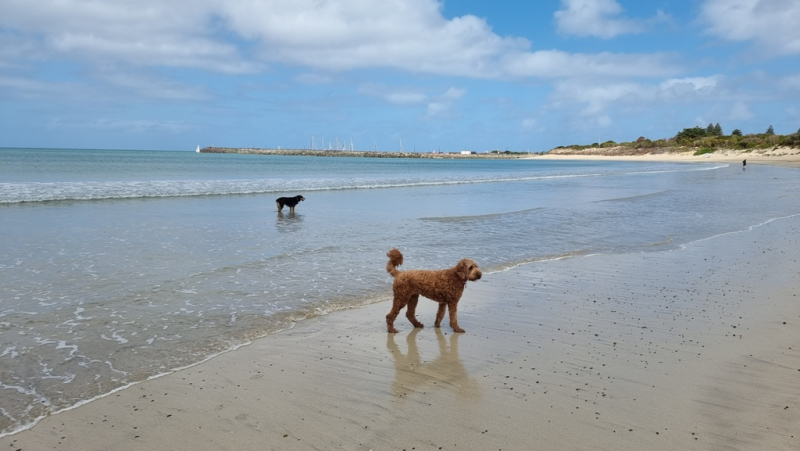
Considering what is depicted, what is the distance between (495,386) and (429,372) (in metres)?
0.73

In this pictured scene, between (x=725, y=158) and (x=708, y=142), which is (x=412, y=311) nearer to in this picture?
(x=725, y=158)

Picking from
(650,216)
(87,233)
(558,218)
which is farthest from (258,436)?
(650,216)

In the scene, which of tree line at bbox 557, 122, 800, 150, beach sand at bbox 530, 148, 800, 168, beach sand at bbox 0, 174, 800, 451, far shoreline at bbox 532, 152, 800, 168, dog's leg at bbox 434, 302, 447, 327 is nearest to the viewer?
beach sand at bbox 0, 174, 800, 451

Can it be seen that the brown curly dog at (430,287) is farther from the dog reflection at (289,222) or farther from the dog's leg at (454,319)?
the dog reflection at (289,222)

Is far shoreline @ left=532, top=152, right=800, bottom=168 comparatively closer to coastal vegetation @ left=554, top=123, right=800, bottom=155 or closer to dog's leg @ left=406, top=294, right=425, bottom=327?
coastal vegetation @ left=554, top=123, right=800, bottom=155

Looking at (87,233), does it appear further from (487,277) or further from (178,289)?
(487,277)

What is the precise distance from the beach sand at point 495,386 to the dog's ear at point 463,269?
0.77 meters

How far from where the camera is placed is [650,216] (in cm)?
2003

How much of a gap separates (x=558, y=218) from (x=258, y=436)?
55.7ft

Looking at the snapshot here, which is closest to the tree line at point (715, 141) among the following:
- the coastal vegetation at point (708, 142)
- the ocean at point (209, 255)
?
the coastal vegetation at point (708, 142)

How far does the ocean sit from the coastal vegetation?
78.4 metres

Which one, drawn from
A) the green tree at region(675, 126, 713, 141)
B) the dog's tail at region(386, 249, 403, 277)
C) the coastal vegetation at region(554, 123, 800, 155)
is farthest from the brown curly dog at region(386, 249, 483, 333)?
the green tree at region(675, 126, 713, 141)

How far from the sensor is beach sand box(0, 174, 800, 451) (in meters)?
4.17

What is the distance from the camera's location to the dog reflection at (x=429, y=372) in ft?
16.8
